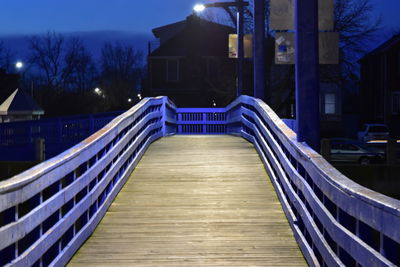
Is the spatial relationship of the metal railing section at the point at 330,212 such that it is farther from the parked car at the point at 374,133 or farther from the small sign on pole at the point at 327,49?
the parked car at the point at 374,133

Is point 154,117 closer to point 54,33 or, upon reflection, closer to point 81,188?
point 81,188

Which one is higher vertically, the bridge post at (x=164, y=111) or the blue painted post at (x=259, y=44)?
the blue painted post at (x=259, y=44)

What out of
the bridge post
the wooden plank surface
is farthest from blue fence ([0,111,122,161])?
the wooden plank surface

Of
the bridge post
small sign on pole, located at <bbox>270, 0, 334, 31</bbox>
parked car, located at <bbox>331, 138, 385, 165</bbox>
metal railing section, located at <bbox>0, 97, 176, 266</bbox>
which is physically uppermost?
small sign on pole, located at <bbox>270, 0, 334, 31</bbox>

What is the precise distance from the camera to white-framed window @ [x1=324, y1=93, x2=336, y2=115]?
192 feet

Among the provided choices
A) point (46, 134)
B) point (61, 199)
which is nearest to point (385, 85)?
point (46, 134)

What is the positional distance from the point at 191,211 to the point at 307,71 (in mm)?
2553

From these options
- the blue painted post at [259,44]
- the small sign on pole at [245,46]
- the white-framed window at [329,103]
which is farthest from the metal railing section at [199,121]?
the white-framed window at [329,103]

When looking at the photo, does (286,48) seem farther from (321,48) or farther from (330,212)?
(330,212)

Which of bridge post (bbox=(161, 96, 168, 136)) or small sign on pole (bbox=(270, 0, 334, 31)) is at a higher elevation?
small sign on pole (bbox=(270, 0, 334, 31))

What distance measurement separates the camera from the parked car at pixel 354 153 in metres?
→ 32.8

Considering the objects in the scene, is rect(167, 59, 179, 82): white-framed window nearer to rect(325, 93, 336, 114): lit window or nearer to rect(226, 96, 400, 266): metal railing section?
rect(325, 93, 336, 114): lit window

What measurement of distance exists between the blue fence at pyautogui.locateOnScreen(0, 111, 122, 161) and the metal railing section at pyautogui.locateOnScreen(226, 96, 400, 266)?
44.8 feet

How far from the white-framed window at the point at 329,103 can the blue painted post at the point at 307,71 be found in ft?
160
